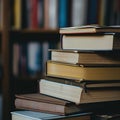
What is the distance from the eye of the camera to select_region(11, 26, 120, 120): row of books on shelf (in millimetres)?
898

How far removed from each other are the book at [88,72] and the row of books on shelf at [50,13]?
937 mm

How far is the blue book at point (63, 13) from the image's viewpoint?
190 centimetres

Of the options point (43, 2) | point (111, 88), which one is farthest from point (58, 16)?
point (111, 88)

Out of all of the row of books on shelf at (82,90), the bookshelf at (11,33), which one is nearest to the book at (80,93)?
the row of books on shelf at (82,90)

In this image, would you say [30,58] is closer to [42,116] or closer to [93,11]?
[93,11]

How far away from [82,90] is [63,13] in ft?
3.52

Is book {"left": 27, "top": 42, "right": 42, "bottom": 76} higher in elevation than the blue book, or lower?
lower

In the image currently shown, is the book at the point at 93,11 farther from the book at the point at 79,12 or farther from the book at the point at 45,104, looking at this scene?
the book at the point at 45,104

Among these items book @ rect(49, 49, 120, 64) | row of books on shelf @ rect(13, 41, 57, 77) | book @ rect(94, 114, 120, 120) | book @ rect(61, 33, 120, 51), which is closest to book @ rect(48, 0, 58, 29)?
row of books on shelf @ rect(13, 41, 57, 77)

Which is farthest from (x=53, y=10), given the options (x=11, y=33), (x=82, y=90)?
(x=82, y=90)

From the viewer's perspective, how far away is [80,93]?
2.91 feet

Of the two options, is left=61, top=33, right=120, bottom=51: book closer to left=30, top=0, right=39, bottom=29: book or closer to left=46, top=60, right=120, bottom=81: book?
left=46, top=60, right=120, bottom=81: book

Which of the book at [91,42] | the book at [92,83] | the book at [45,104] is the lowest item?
the book at [45,104]

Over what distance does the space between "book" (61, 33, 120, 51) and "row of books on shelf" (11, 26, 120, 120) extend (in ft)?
0.04
